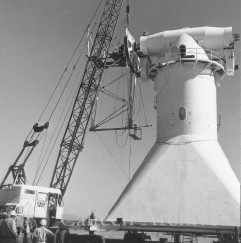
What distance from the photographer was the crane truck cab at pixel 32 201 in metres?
23.2

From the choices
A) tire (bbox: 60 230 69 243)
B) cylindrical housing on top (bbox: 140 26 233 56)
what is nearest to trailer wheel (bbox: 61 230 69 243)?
tire (bbox: 60 230 69 243)

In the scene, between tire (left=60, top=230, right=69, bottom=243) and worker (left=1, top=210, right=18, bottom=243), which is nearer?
worker (left=1, top=210, right=18, bottom=243)

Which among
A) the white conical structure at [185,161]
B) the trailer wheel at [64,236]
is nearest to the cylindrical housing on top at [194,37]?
the white conical structure at [185,161]

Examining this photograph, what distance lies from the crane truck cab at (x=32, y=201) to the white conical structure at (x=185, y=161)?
27.8ft

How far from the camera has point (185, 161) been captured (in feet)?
57.4

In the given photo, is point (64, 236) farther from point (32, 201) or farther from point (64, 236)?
point (32, 201)

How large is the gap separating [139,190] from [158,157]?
6.54 ft

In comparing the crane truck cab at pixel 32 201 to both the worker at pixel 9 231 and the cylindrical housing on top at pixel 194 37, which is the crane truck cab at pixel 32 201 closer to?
the worker at pixel 9 231

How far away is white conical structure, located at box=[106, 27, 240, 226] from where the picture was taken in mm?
15984

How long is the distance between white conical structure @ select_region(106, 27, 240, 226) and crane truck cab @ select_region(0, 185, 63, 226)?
8460 millimetres

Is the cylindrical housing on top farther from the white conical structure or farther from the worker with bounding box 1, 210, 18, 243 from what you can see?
the worker with bounding box 1, 210, 18, 243

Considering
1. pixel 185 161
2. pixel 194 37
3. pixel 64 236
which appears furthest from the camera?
pixel 194 37

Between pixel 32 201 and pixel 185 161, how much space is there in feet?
37.5

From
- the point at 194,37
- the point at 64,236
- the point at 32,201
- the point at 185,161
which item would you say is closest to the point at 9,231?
the point at 64,236
